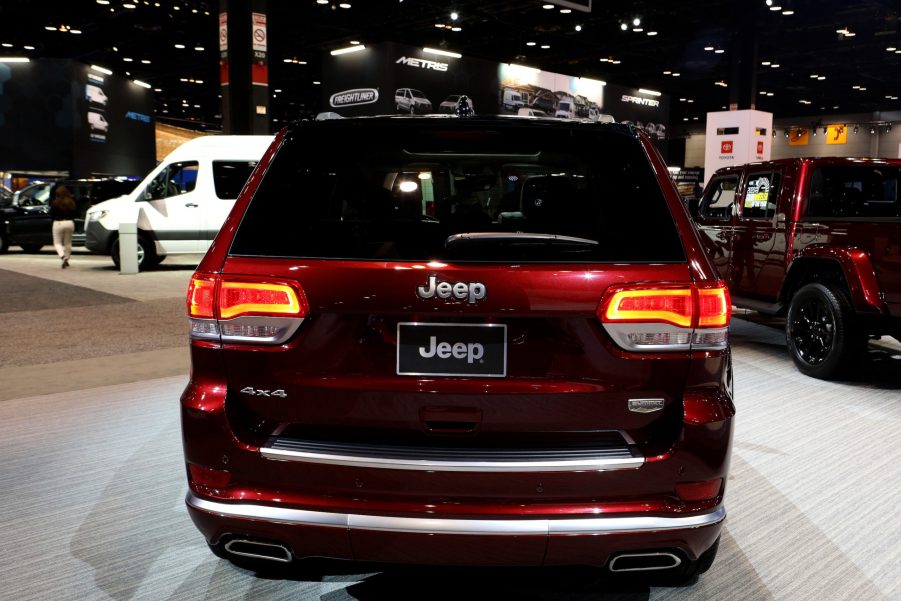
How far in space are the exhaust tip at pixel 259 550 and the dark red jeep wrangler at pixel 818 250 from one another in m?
4.83

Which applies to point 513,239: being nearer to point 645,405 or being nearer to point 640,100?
point 645,405

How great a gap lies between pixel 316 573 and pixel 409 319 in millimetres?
1276

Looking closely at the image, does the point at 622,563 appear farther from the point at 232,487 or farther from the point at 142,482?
the point at 142,482

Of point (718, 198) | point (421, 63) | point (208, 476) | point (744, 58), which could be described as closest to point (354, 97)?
point (421, 63)

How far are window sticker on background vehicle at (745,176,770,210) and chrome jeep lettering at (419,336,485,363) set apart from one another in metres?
5.44

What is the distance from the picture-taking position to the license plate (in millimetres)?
1825

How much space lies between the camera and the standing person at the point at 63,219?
1347cm

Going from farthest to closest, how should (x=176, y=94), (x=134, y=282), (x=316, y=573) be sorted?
(x=176, y=94)
(x=134, y=282)
(x=316, y=573)

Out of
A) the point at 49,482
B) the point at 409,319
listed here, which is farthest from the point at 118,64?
the point at 409,319

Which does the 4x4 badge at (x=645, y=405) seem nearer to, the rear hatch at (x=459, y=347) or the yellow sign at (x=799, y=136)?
the rear hatch at (x=459, y=347)

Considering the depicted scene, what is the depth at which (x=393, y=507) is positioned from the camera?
1.79 meters

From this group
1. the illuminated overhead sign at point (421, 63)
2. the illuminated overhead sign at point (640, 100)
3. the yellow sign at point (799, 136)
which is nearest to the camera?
the illuminated overhead sign at point (421, 63)

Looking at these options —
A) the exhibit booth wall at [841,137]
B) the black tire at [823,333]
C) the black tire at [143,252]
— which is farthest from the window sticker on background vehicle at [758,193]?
the exhibit booth wall at [841,137]

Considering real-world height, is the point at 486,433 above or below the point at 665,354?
below
